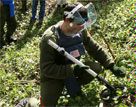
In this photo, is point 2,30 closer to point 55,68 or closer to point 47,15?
point 47,15

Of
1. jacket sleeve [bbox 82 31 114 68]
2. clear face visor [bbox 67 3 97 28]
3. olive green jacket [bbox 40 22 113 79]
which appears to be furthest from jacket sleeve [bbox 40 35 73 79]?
jacket sleeve [bbox 82 31 114 68]

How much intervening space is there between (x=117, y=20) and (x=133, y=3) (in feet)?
3.05

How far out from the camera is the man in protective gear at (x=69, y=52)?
5219mm

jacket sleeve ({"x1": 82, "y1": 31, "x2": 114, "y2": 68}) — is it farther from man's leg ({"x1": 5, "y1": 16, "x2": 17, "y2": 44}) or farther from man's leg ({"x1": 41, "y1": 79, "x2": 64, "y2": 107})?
man's leg ({"x1": 5, "y1": 16, "x2": 17, "y2": 44})

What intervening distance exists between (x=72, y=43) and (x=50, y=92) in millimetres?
864

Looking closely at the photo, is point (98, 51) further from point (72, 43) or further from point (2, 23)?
point (2, 23)

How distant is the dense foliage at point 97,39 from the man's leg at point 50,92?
0.32m

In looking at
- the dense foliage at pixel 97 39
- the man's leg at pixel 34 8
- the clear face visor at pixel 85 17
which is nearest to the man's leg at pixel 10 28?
the dense foliage at pixel 97 39

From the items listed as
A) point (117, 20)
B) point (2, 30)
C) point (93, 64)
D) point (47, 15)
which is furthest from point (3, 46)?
point (93, 64)

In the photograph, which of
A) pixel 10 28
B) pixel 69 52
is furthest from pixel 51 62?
pixel 10 28

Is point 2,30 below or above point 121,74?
above

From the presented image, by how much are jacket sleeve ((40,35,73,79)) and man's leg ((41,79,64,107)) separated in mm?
247

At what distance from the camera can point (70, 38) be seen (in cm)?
555

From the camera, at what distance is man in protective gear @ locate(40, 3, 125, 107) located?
5219 millimetres
